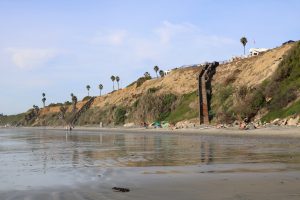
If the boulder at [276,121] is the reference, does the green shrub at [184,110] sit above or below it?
above

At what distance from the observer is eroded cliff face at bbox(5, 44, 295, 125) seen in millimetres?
61125

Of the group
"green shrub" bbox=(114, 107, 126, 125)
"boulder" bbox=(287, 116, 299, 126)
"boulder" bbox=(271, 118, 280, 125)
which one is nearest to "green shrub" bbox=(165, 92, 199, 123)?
"green shrub" bbox=(114, 107, 126, 125)

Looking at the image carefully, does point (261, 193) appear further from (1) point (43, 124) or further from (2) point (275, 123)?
(1) point (43, 124)

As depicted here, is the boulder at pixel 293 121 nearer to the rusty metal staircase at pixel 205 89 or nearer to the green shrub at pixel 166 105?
the rusty metal staircase at pixel 205 89

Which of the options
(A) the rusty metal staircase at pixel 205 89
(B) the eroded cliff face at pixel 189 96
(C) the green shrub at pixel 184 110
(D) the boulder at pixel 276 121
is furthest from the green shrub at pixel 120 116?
(D) the boulder at pixel 276 121

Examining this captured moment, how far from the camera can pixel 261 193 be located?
866 centimetres

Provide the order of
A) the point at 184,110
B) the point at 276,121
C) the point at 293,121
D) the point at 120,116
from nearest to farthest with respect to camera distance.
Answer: the point at 293,121
the point at 276,121
the point at 184,110
the point at 120,116

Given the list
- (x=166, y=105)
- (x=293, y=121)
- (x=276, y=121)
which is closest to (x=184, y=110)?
(x=166, y=105)

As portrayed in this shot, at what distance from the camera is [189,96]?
268 feet

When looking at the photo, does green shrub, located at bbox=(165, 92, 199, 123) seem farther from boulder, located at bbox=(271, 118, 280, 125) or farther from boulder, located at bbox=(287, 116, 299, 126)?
boulder, located at bbox=(287, 116, 299, 126)

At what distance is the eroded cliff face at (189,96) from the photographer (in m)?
61.1

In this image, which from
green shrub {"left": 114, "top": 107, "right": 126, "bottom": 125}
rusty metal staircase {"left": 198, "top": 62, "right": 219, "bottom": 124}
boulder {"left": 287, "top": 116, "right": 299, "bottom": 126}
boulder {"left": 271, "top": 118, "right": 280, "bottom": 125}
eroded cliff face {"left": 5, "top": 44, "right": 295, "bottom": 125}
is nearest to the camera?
boulder {"left": 287, "top": 116, "right": 299, "bottom": 126}

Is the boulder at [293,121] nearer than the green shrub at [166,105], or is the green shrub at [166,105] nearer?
the boulder at [293,121]

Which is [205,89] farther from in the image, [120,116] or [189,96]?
[120,116]
